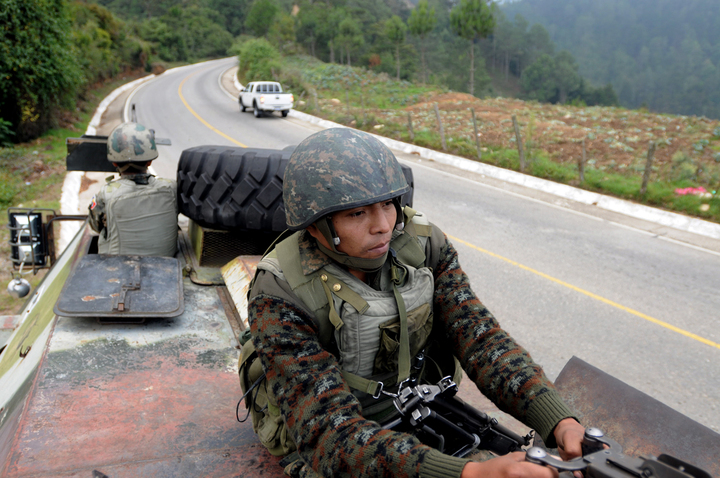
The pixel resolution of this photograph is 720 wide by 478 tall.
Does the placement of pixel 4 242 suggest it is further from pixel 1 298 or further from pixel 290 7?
pixel 290 7

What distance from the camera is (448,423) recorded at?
6.26 feet

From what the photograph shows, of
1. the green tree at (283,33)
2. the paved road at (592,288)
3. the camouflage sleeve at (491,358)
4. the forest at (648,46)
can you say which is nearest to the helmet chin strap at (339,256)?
the camouflage sleeve at (491,358)

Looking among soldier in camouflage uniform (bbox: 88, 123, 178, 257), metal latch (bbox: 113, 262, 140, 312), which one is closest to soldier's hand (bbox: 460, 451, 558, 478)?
metal latch (bbox: 113, 262, 140, 312)

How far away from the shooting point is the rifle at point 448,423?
1.84 meters

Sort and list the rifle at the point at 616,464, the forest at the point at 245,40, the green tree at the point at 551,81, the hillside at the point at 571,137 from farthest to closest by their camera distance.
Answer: the green tree at the point at 551,81 → the forest at the point at 245,40 → the hillside at the point at 571,137 → the rifle at the point at 616,464

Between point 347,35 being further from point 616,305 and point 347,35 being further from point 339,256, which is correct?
point 339,256

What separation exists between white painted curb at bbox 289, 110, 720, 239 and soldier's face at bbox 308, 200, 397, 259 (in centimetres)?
535

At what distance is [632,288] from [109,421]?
601cm

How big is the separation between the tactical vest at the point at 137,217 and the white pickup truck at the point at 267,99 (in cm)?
1982

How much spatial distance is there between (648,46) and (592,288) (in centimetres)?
16770

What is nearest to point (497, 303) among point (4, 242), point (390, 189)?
point (390, 189)

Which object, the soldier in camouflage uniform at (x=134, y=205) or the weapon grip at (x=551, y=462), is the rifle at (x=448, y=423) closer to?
the weapon grip at (x=551, y=462)

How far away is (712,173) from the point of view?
1201 centimetres

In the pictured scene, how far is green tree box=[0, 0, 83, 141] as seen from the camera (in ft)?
49.1
